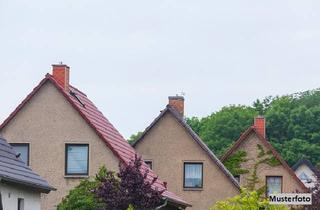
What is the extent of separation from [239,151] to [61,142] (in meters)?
19.7

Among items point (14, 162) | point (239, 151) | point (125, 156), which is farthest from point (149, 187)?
point (239, 151)

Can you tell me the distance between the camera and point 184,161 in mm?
57969

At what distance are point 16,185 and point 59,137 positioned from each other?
1196 cm

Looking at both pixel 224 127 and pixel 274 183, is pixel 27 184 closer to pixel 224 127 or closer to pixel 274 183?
pixel 274 183

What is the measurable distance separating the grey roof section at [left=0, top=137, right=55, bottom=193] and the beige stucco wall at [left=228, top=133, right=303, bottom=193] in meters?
27.6

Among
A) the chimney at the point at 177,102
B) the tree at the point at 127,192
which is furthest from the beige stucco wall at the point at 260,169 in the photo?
the tree at the point at 127,192

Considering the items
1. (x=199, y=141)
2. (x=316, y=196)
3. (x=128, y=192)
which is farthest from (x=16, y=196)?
(x=199, y=141)

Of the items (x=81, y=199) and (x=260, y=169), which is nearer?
(x=81, y=199)

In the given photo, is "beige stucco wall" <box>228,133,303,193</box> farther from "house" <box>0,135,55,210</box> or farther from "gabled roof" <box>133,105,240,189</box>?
"house" <box>0,135,55,210</box>

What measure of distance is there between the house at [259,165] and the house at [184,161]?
6.83m

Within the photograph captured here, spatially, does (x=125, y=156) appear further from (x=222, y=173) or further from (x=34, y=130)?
(x=222, y=173)

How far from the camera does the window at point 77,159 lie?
4666 centimetres

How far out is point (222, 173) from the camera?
57.5 metres

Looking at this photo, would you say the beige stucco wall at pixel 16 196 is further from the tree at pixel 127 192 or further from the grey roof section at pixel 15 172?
the tree at pixel 127 192
